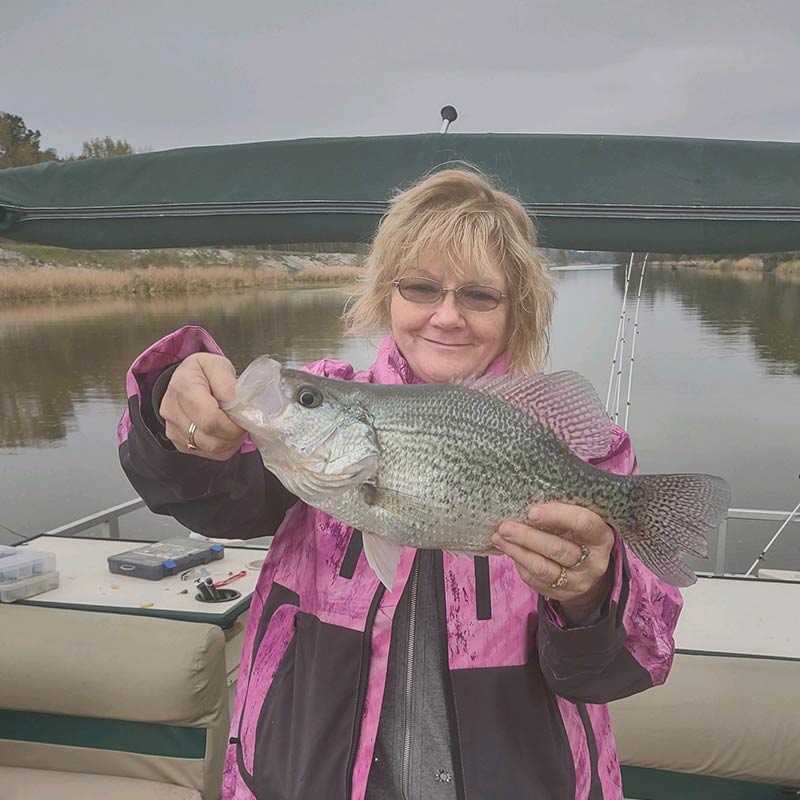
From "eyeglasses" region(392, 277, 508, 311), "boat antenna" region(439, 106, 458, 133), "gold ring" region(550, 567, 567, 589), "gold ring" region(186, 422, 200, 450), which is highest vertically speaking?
"boat antenna" region(439, 106, 458, 133)

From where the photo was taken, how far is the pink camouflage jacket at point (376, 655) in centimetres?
156

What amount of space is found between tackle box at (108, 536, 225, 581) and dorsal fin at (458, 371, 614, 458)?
262cm

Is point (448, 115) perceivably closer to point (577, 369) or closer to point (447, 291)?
point (447, 291)

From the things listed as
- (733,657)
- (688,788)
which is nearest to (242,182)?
(733,657)

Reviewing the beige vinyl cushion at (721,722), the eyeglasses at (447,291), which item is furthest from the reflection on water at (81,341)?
the eyeglasses at (447,291)

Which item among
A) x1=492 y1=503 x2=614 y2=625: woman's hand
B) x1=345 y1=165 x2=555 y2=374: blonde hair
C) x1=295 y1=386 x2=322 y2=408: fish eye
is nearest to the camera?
x1=492 y1=503 x2=614 y2=625: woman's hand

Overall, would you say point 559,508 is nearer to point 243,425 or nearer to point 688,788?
point 243,425

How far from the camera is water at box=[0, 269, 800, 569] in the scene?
9.33 m

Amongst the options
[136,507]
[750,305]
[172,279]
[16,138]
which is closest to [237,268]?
[172,279]

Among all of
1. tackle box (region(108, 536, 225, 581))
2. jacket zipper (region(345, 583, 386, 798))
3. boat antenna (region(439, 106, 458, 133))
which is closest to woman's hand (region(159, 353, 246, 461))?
jacket zipper (region(345, 583, 386, 798))

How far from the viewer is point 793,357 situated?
1780cm

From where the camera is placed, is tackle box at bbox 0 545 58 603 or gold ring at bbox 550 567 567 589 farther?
tackle box at bbox 0 545 58 603

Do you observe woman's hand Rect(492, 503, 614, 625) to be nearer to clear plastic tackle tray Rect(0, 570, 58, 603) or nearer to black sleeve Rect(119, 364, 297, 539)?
black sleeve Rect(119, 364, 297, 539)

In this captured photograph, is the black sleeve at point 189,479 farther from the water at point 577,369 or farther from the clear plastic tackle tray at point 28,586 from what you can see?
the water at point 577,369
